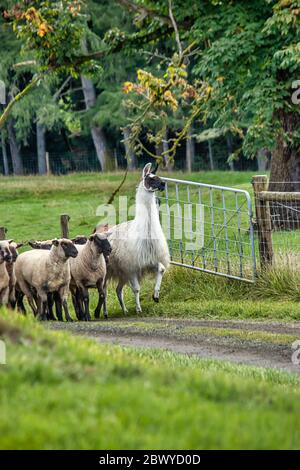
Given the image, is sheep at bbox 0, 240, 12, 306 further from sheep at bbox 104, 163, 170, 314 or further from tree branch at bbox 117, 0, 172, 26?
tree branch at bbox 117, 0, 172, 26

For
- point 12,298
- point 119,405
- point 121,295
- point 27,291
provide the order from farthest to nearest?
point 121,295, point 27,291, point 12,298, point 119,405

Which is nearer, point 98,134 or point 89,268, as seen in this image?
point 89,268

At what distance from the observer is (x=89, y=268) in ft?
58.4

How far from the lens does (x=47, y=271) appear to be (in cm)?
1700

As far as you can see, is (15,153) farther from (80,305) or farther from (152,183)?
(80,305)

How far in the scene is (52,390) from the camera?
22.3 ft

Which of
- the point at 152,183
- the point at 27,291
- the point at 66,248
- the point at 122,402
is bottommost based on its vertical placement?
the point at 27,291

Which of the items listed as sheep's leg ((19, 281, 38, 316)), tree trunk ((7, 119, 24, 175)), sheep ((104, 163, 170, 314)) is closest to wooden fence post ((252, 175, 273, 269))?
sheep ((104, 163, 170, 314))

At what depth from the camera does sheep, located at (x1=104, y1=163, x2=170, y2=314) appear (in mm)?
18641

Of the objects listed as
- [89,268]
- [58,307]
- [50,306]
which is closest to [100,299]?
[89,268]

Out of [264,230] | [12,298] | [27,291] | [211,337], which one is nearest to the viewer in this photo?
[211,337]

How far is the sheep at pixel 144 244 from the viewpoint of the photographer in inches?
734

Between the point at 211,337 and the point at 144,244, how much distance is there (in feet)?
15.4

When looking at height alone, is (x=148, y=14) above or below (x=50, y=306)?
above
